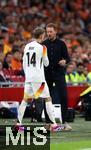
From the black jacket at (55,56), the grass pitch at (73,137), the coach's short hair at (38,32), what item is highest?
the coach's short hair at (38,32)

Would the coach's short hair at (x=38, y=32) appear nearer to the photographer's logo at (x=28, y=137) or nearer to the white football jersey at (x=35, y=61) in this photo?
the white football jersey at (x=35, y=61)

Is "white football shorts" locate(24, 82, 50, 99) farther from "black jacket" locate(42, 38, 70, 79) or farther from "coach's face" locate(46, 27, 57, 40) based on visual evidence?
"coach's face" locate(46, 27, 57, 40)

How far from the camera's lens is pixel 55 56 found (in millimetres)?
17344

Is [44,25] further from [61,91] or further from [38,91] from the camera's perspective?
[38,91]

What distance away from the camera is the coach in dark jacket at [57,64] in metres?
17.0

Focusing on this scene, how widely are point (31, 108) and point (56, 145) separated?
5104mm

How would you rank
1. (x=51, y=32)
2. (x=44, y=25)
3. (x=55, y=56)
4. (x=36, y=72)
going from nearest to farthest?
(x=36, y=72), (x=51, y=32), (x=55, y=56), (x=44, y=25)

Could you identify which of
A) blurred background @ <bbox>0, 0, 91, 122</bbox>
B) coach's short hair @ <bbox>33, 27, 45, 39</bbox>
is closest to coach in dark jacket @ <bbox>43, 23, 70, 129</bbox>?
coach's short hair @ <bbox>33, 27, 45, 39</bbox>

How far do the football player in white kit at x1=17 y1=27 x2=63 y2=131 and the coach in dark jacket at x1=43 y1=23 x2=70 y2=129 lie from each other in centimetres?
57

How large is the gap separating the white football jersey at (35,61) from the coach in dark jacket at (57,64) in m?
0.60

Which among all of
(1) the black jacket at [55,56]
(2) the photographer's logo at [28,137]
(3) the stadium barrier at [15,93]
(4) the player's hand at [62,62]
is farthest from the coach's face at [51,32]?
(3) the stadium barrier at [15,93]

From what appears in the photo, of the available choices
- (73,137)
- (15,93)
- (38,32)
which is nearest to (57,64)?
(38,32)

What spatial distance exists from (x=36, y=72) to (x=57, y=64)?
1157mm

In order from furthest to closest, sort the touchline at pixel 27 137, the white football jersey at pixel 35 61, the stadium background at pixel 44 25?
the stadium background at pixel 44 25 < the white football jersey at pixel 35 61 < the touchline at pixel 27 137
